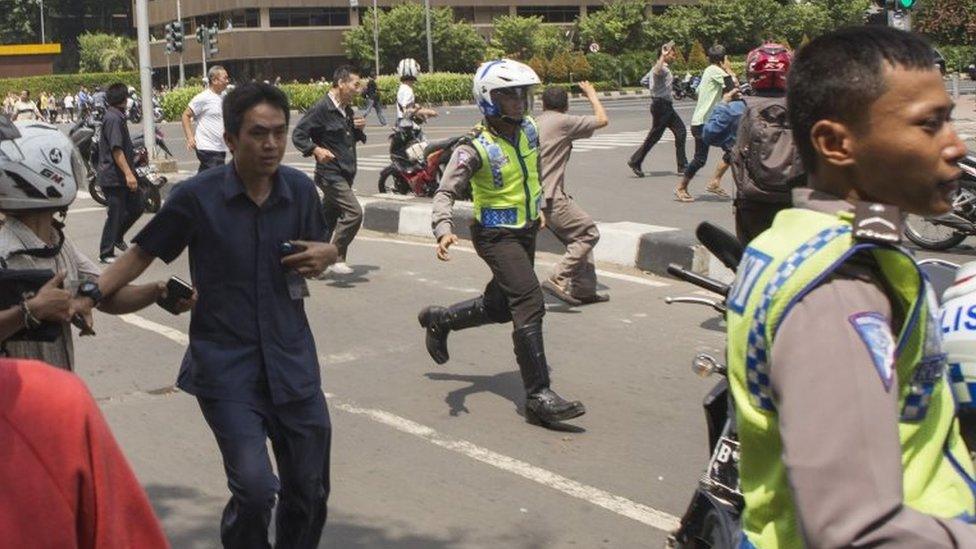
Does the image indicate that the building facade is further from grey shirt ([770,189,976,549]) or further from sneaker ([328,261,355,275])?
grey shirt ([770,189,976,549])

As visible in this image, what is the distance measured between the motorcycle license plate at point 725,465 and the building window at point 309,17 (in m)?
74.8

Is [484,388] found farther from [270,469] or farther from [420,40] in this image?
[420,40]

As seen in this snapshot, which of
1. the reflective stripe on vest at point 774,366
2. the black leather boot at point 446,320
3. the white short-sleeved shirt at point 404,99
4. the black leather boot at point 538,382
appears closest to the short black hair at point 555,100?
the black leather boot at point 446,320

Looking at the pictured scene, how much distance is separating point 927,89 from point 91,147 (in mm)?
16664

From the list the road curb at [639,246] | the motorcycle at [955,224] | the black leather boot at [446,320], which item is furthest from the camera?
the motorcycle at [955,224]

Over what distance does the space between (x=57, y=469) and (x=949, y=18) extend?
24.3 meters

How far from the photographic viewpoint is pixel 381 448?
6160 millimetres

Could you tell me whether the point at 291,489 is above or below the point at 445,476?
above

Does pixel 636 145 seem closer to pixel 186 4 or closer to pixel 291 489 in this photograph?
pixel 291 489

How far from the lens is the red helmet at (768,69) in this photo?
6.75m

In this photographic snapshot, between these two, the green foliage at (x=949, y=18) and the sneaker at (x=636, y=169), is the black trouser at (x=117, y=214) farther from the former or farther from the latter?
the green foliage at (x=949, y=18)

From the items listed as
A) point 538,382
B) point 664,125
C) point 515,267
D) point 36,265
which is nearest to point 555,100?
point 515,267

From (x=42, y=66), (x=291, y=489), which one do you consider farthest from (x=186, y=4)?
(x=291, y=489)

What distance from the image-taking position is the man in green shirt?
1472 centimetres
